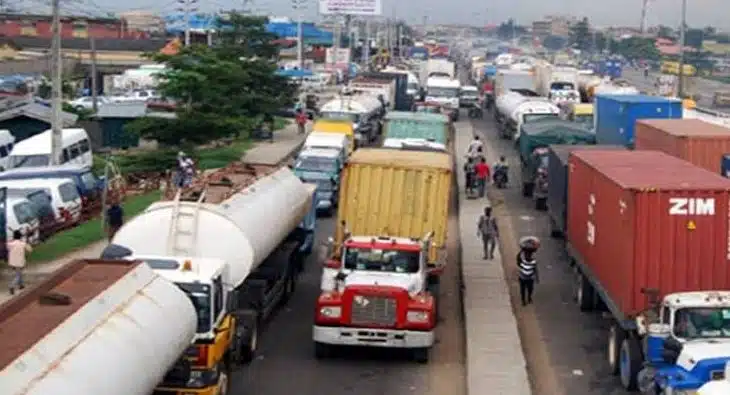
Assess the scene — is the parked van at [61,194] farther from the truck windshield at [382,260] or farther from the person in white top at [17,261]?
the truck windshield at [382,260]

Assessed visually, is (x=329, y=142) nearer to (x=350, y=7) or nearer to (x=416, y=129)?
(x=416, y=129)

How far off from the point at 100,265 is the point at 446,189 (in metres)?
9.29

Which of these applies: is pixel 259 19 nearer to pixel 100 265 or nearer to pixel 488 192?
pixel 488 192

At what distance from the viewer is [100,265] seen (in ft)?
49.8

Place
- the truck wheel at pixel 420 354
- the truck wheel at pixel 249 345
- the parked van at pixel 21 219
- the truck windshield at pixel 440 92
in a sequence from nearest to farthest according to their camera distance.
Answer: the truck wheel at pixel 249 345 → the truck wheel at pixel 420 354 → the parked van at pixel 21 219 → the truck windshield at pixel 440 92

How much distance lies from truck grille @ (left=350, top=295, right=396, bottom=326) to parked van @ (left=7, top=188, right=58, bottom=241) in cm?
1251

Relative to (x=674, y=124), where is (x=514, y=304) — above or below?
below

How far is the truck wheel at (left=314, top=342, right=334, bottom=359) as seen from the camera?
20.3m

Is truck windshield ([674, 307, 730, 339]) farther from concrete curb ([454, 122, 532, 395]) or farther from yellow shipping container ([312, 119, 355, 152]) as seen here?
yellow shipping container ([312, 119, 355, 152])

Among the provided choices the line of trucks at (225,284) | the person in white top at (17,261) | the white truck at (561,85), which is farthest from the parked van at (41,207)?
the white truck at (561,85)

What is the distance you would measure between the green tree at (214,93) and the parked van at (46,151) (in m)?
4.90

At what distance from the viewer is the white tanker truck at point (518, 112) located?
5581 cm

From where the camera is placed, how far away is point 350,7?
387 feet

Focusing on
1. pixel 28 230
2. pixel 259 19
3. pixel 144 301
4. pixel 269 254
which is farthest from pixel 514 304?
pixel 259 19
